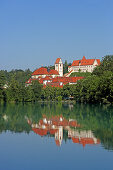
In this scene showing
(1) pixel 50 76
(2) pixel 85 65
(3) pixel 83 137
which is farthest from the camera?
(2) pixel 85 65

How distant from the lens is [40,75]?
114 metres

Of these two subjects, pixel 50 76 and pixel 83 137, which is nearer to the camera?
pixel 83 137

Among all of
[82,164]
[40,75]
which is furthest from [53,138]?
[40,75]

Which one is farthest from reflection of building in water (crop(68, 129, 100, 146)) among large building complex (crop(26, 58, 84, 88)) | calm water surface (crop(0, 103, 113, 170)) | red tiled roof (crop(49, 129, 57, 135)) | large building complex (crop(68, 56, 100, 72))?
large building complex (crop(68, 56, 100, 72))

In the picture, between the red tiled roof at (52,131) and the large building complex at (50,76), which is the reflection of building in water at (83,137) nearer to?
the red tiled roof at (52,131)

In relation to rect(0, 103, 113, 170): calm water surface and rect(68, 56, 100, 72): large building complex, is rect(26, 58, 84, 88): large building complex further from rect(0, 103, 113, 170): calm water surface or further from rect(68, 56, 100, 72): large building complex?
rect(0, 103, 113, 170): calm water surface

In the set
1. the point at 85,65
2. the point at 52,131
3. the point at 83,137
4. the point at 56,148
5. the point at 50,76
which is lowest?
the point at 56,148

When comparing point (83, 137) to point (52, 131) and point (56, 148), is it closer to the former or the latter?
point (56, 148)

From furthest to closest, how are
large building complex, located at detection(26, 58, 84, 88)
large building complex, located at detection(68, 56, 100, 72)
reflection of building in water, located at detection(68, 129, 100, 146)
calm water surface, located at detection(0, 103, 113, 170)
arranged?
large building complex, located at detection(68, 56, 100, 72) → large building complex, located at detection(26, 58, 84, 88) → reflection of building in water, located at detection(68, 129, 100, 146) → calm water surface, located at detection(0, 103, 113, 170)

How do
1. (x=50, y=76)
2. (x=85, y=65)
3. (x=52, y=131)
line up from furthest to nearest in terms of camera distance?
(x=85, y=65) → (x=50, y=76) → (x=52, y=131)

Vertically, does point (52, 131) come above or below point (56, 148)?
above

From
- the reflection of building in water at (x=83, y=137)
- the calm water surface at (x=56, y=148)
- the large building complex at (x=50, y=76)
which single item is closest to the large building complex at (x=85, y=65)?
the large building complex at (x=50, y=76)

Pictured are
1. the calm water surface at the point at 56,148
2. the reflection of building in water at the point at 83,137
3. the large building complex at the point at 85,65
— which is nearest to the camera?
the calm water surface at the point at 56,148

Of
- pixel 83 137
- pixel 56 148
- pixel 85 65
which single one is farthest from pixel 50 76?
pixel 56 148
